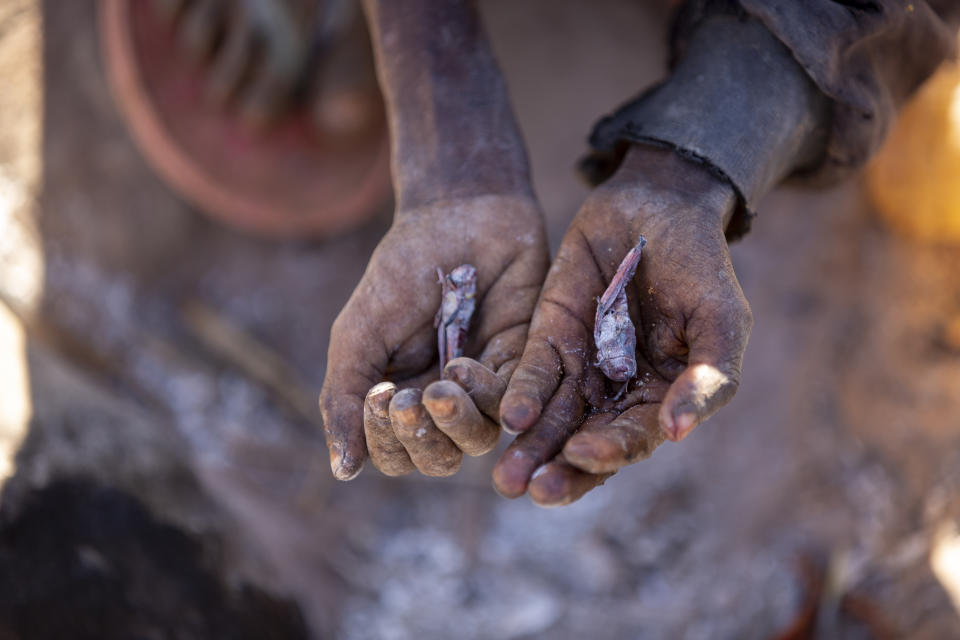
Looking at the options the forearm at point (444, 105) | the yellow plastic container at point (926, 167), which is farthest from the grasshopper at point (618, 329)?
the yellow plastic container at point (926, 167)

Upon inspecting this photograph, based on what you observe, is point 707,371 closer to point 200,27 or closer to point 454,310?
point 454,310

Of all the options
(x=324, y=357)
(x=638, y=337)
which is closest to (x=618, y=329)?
(x=638, y=337)

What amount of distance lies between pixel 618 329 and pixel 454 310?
12.8 inches

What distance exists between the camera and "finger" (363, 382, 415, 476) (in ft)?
3.77

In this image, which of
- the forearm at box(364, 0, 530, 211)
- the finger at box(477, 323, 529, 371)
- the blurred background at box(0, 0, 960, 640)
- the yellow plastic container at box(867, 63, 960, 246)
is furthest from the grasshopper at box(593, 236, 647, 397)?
the yellow plastic container at box(867, 63, 960, 246)

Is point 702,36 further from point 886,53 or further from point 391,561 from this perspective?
point 391,561

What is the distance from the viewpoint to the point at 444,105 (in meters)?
1.60

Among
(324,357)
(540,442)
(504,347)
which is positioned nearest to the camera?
(540,442)

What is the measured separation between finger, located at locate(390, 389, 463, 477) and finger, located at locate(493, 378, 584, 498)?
11 centimetres

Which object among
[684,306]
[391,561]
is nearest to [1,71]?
[391,561]

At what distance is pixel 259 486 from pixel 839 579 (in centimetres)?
202

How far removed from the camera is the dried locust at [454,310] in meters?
1.34

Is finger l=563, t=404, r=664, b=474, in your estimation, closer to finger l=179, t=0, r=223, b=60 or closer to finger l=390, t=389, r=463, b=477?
finger l=390, t=389, r=463, b=477

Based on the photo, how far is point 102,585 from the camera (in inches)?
58.6
